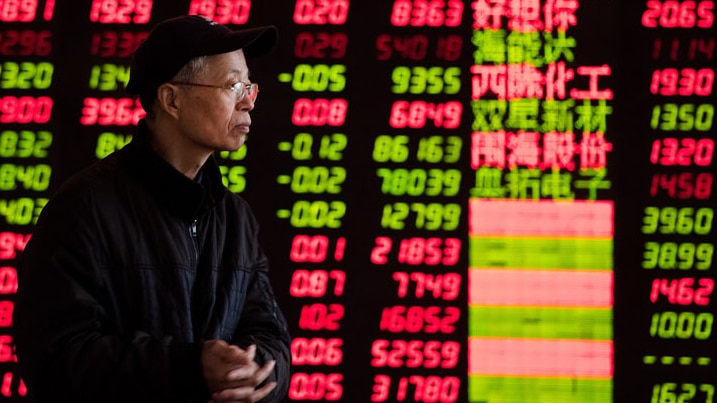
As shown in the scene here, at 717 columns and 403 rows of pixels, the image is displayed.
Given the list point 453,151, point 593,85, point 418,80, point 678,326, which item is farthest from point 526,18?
point 678,326

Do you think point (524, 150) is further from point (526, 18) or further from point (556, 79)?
point (526, 18)

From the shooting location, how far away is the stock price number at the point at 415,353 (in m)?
3.88

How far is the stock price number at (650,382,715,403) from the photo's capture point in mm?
3885

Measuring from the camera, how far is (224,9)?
3994 millimetres

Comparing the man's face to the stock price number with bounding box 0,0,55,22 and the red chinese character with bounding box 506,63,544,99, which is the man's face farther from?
the stock price number with bounding box 0,0,55,22

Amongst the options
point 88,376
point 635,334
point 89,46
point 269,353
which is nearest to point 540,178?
point 635,334

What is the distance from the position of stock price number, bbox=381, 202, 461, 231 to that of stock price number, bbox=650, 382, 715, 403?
0.97m

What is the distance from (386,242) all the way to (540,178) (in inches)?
24.6

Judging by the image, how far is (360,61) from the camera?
398cm

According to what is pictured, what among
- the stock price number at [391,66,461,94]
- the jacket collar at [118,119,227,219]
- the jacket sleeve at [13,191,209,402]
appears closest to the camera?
the jacket sleeve at [13,191,209,402]

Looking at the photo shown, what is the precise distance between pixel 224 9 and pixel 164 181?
246 cm

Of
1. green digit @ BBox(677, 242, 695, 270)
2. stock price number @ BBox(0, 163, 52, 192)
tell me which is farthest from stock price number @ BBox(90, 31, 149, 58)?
green digit @ BBox(677, 242, 695, 270)

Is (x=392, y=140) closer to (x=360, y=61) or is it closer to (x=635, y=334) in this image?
(x=360, y=61)

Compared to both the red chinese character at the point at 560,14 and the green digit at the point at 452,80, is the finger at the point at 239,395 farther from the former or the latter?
the red chinese character at the point at 560,14
